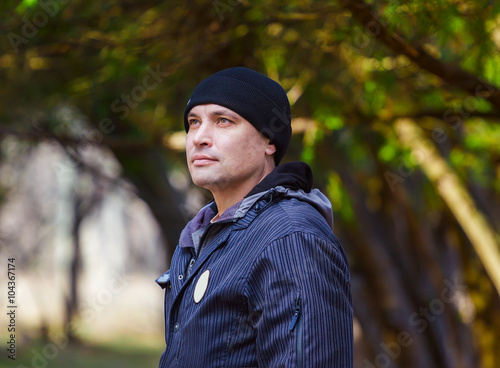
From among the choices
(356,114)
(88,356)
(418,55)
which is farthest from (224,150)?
(88,356)

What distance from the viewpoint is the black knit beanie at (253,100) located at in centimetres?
246

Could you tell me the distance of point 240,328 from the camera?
2.07 metres

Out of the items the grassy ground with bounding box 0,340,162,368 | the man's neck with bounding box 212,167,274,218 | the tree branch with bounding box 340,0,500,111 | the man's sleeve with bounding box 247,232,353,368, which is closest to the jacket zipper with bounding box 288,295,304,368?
the man's sleeve with bounding box 247,232,353,368

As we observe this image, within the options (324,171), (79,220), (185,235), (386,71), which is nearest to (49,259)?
(79,220)

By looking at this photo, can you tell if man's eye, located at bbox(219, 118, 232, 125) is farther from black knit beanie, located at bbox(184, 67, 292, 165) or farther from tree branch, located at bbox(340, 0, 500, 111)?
tree branch, located at bbox(340, 0, 500, 111)

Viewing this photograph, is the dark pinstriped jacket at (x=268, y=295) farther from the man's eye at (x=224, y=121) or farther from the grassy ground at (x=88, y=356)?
the grassy ground at (x=88, y=356)

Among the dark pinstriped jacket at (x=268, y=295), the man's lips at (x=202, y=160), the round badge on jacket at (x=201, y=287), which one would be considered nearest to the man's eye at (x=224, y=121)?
the man's lips at (x=202, y=160)

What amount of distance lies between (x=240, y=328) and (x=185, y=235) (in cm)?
58

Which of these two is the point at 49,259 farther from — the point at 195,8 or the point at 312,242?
the point at 312,242

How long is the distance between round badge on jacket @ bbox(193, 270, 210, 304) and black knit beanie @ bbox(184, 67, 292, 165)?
1.95ft

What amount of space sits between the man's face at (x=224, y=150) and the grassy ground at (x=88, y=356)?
46.7 ft

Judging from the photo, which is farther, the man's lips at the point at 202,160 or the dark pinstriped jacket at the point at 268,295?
the man's lips at the point at 202,160

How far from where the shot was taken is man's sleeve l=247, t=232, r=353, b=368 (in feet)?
6.31

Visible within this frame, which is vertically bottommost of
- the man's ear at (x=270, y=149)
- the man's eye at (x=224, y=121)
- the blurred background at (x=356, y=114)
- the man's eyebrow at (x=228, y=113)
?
the blurred background at (x=356, y=114)
